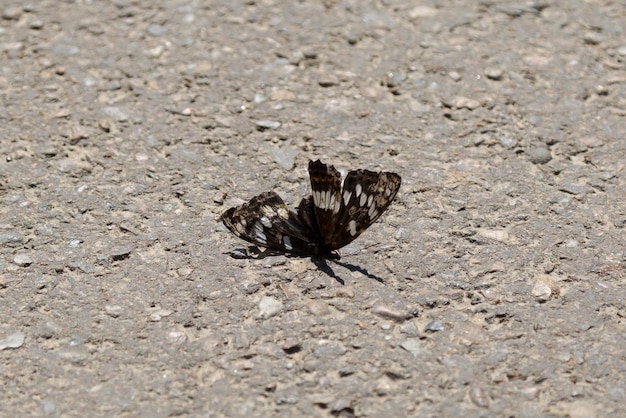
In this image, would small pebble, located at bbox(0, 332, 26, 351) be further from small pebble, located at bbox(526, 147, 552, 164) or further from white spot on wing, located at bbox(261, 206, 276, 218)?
small pebble, located at bbox(526, 147, 552, 164)

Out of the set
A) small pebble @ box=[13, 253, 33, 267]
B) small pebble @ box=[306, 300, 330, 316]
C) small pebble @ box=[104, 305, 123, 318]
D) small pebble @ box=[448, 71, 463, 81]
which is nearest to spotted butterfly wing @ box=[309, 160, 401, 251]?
small pebble @ box=[306, 300, 330, 316]

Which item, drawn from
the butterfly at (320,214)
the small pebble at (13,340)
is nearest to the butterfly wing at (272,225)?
the butterfly at (320,214)

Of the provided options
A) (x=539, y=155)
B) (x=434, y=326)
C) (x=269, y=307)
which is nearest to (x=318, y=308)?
(x=269, y=307)

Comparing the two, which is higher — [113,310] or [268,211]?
[268,211]

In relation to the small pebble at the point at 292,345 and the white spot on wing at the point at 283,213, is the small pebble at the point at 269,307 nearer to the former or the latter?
the small pebble at the point at 292,345

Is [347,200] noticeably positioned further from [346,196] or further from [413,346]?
[413,346]
